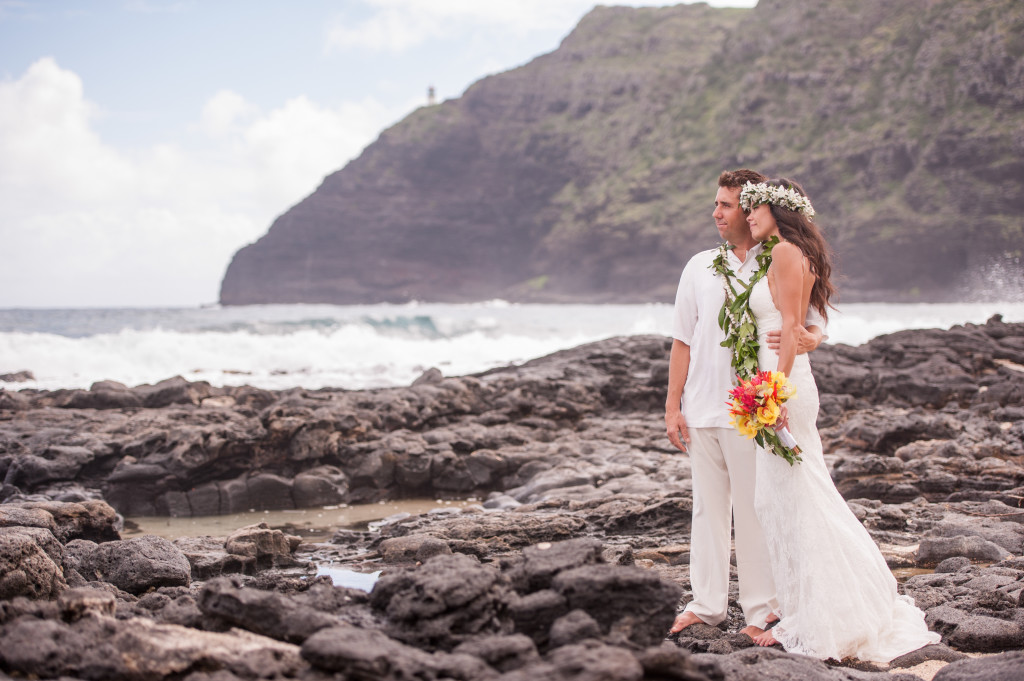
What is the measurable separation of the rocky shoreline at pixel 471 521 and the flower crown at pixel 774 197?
201cm

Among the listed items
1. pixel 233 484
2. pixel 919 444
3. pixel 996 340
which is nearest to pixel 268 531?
pixel 233 484

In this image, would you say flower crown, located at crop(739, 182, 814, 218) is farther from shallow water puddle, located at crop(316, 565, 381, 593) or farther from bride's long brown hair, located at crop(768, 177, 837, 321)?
shallow water puddle, located at crop(316, 565, 381, 593)

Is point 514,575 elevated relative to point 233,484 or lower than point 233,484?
elevated

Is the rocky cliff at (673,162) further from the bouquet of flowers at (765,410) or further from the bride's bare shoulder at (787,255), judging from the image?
the bouquet of flowers at (765,410)

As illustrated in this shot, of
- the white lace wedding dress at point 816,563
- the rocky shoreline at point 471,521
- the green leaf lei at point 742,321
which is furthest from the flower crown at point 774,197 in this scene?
the rocky shoreline at point 471,521

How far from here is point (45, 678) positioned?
8.37 feet

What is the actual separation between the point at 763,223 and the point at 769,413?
102cm

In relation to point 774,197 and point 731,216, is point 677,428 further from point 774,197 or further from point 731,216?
point 774,197

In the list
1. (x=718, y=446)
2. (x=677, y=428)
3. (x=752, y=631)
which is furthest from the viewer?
(x=677, y=428)

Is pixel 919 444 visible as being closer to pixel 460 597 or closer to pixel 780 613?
pixel 780 613

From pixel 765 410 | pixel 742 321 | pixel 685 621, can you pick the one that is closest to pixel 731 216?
pixel 742 321

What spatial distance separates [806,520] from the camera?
3795mm

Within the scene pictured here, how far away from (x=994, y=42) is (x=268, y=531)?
74825mm

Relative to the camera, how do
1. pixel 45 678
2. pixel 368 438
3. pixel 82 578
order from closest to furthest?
pixel 45 678 < pixel 82 578 < pixel 368 438
